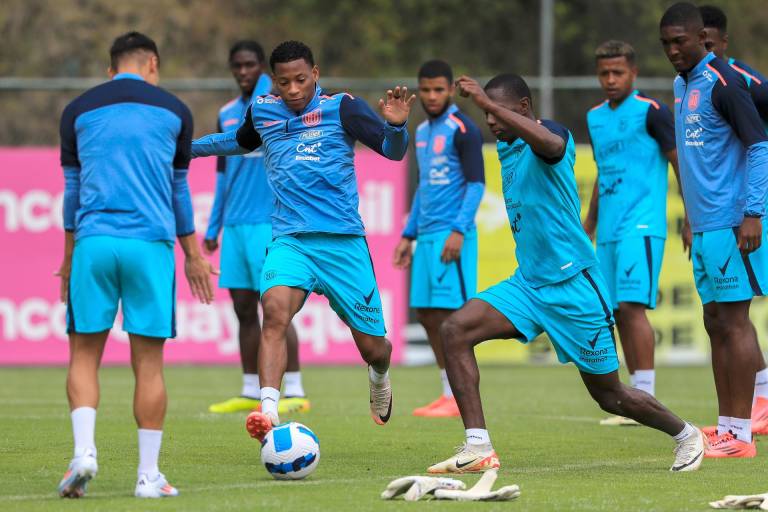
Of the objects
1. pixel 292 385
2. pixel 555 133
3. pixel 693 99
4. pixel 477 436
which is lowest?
pixel 292 385

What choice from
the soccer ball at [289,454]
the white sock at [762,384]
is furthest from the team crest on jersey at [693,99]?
the soccer ball at [289,454]

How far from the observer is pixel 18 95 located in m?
20.4

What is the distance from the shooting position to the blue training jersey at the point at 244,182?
12328mm

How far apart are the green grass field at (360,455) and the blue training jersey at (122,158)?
1.39 metres

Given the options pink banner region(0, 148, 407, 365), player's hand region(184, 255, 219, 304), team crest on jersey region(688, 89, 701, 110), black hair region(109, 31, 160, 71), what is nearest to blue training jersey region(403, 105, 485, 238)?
team crest on jersey region(688, 89, 701, 110)

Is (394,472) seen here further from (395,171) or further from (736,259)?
(395,171)

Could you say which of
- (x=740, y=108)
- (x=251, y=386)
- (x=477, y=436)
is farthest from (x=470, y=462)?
(x=251, y=386)

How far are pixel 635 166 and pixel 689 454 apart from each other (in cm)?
352

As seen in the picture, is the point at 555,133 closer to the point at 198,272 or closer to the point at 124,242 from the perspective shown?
the point at 198,272

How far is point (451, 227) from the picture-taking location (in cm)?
1253

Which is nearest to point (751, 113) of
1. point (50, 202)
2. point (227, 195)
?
point (227, 195)

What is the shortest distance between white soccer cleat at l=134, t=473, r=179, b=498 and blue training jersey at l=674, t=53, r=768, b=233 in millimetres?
4073

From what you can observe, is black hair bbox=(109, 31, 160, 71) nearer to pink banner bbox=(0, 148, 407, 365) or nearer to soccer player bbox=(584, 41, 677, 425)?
soccer player bbox=(584, 41, 677, 425)

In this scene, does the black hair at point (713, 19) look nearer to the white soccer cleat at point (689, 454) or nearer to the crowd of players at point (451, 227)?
the crowd of players at point (451, 227)
